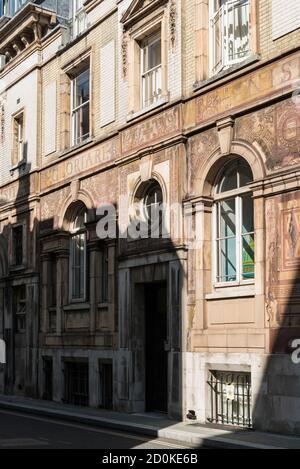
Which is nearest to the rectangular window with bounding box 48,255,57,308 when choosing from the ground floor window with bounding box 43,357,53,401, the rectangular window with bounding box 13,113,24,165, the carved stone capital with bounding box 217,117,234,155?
the ground floor window with bounding box 43,357,53,401

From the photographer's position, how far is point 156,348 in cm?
1961

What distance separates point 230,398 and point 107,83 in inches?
381

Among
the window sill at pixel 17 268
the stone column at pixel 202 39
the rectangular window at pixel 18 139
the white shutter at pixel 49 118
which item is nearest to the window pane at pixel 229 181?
the stone column at pixel 202 39

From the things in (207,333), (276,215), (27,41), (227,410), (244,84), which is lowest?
(227,410)

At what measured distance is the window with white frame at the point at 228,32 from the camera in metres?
17.0

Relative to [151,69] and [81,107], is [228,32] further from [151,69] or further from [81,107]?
[81,107]

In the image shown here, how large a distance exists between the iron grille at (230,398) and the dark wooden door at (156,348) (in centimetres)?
229

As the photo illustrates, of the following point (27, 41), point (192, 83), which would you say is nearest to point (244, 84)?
point (192, 83)

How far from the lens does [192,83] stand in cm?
1819

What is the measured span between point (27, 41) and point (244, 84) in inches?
503

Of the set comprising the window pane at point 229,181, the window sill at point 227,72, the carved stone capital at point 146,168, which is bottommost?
the window pane at point 229,181

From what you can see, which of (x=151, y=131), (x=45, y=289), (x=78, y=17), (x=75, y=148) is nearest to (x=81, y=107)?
(x=75, y=148)

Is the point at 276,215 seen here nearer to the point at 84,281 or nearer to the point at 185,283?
the point at 185,283

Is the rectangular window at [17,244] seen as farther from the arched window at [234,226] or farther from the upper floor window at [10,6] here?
the arched window at [234,226]
